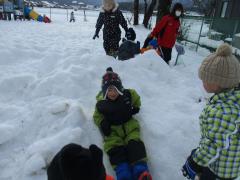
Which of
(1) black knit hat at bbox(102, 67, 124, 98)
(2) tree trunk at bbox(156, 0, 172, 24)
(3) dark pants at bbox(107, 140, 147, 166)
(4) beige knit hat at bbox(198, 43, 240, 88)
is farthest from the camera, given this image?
(2) tree trunk at bbox(156, 0, 172, 24)

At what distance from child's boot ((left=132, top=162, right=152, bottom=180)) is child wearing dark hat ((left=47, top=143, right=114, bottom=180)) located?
→ 2.58 feet

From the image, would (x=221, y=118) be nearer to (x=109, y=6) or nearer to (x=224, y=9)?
(x=109, y=6)

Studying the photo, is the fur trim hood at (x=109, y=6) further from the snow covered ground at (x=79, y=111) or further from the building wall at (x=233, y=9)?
the building wall at (x=233, y=9)

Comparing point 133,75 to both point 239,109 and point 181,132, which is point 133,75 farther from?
point 239,109

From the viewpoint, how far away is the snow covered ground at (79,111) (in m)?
2.92

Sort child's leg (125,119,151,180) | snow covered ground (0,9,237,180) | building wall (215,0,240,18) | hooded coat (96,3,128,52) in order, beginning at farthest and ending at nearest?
building wall (215,0,240,18) → hooded coat (96,3,128,52) → snow covered ground (0,9,237,180) → child's leg (125,119,151,180)

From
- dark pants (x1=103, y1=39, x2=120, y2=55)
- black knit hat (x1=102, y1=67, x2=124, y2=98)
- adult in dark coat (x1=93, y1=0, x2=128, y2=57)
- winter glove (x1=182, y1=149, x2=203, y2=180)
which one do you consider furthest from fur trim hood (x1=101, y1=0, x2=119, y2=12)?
winter glove (x1=182, y1=149, x2=203, y2=180)

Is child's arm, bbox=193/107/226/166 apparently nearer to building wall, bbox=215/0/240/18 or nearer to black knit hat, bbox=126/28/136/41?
black knit hat, bbox=126/28/136/41

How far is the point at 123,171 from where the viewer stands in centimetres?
260

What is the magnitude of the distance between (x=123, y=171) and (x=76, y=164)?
0.98 meters

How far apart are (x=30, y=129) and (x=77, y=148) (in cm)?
188

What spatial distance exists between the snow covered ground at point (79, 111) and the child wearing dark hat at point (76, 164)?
106 cm

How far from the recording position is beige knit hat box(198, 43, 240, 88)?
1857 mm

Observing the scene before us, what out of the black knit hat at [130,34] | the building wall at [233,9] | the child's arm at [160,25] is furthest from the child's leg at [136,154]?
the building wall at [233,9]
